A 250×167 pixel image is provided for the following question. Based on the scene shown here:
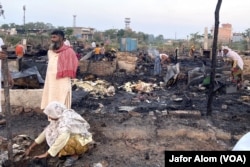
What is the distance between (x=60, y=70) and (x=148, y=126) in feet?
6.23

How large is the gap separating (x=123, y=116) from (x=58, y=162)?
295 cm

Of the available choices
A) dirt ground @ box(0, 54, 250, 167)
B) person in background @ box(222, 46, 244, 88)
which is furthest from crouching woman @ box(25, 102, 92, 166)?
person in background @ box(222, 46, 244, 88)

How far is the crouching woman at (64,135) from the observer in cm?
457

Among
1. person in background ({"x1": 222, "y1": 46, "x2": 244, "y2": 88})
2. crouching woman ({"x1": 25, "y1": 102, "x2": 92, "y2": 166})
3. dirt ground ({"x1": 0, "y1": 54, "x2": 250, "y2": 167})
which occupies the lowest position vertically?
dirt ground ({"x1": 0, "y1": 54, "x2": 250, "y2": 167})

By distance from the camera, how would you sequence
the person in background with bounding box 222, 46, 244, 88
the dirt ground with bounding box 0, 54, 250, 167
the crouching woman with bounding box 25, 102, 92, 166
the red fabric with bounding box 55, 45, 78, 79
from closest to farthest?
1. the crouching woman with bounding box 25, 102, 92, 166
2. the dirt ground with bounding box 0, 54, 250, 167
3. the red fabric with bounding box 55, 45, 78, 79
4. the person in background with bounding box 222, 46, 244, 88

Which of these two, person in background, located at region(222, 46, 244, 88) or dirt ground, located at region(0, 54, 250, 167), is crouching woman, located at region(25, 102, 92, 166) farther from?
person in background, located at region(222, 46, 244, 88)

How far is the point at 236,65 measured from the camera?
1109cm

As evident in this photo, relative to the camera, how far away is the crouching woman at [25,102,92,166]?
4.57 metres

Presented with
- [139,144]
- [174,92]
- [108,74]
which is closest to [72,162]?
[139,144]

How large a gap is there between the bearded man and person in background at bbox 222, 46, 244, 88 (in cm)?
633

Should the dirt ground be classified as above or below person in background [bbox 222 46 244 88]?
below

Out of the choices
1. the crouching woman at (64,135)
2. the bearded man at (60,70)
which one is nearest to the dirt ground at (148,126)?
the crouching woman at (64,135)

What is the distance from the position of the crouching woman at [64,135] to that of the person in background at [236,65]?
7.28 meters

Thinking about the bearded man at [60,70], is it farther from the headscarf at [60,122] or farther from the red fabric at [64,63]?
the headscarf at [60,122]
